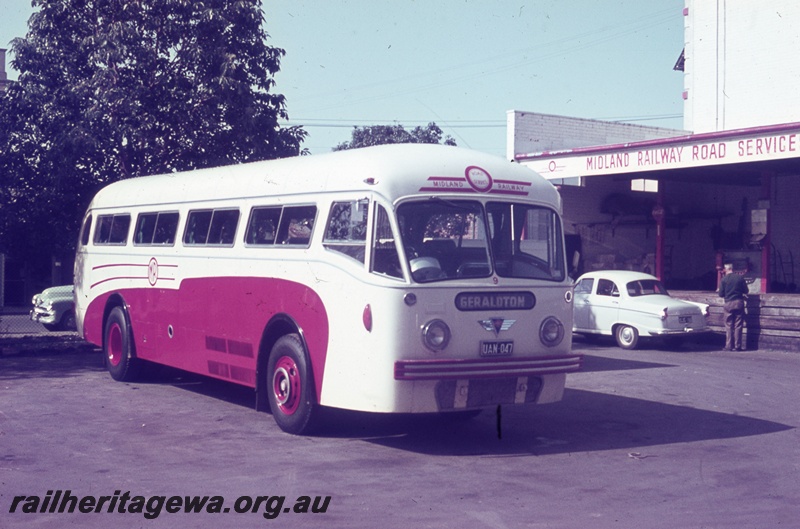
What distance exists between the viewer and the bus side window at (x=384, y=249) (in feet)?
29.9

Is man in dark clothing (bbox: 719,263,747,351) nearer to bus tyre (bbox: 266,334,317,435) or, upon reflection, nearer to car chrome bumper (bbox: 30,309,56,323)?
bus tyre (bbox: 266,334,317,435)

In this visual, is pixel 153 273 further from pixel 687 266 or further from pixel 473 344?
pixel 687 266

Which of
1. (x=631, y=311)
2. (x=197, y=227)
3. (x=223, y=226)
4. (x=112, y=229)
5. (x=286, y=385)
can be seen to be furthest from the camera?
(x=631, y=311)

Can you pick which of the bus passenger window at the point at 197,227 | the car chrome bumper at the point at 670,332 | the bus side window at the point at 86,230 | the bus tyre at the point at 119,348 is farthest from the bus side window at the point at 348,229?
the car chrome bumper at the point at 670,332

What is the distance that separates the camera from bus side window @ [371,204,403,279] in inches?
358

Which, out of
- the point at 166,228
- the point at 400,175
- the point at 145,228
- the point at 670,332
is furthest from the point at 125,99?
the point at 670,332

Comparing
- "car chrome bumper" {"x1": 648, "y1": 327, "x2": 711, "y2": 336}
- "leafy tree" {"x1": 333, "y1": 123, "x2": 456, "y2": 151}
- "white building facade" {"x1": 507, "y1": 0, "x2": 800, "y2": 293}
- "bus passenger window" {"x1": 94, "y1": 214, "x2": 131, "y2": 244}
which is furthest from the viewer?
"leafy tree" {"x1": 333, "y1": 123, "x2": 456, "y2": 151}

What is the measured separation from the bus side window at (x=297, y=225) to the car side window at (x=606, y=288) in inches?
487

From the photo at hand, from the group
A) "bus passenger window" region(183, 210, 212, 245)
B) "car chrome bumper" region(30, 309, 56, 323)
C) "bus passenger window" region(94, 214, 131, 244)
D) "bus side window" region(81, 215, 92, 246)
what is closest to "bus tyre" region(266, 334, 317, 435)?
"bus passenger window" region(183, 210, 212, 245)

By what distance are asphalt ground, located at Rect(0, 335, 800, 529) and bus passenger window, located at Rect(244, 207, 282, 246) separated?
2.04m

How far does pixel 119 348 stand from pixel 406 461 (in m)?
7.14

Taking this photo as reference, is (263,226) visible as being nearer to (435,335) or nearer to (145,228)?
(435,335)

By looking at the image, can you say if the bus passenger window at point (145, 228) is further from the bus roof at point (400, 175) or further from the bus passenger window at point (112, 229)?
the bus roof at point (400, 175)

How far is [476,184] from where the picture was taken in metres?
9.66
